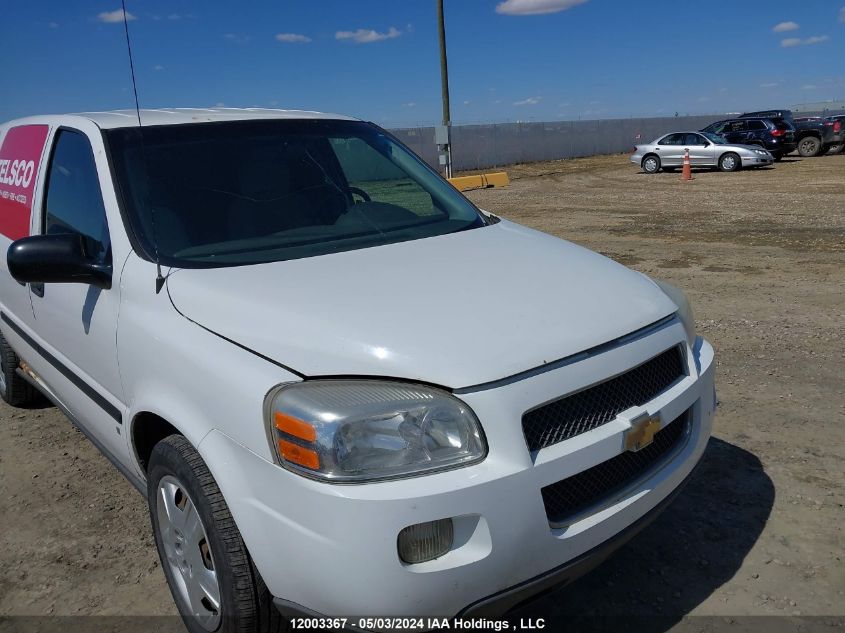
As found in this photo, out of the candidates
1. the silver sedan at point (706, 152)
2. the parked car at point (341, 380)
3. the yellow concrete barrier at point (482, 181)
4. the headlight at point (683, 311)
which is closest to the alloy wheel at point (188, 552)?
the parked car at point (341, 380)

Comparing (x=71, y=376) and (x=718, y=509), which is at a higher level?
(x=71, y=376)

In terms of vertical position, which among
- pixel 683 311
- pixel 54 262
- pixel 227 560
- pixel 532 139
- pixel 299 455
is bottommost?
pixel 227 560

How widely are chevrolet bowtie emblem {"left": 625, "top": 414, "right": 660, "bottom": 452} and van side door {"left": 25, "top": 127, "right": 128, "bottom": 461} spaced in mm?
1834

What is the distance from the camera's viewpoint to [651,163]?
25.0m

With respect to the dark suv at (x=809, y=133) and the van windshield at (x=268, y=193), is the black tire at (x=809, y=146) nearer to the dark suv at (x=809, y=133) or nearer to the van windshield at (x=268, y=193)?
the dark suv at (x=809, y=133)

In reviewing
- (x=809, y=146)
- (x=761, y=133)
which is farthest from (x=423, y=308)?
(x=809, y=146)

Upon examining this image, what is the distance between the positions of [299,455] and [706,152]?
80.1 ft

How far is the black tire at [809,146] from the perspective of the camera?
28312 mm

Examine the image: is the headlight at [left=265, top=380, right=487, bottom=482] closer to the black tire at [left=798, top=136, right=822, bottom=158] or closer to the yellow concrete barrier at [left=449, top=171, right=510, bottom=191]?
the yellow concrete barrier at [left=449, top=171, right=510, bottom=191]

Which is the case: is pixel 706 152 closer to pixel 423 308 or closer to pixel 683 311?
pixel 683 311

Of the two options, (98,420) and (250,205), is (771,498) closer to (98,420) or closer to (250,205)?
(250,205)

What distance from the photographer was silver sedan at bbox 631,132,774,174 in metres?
23.4

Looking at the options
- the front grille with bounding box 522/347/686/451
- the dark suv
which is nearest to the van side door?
the front grille with bounding box 522/347/686/451

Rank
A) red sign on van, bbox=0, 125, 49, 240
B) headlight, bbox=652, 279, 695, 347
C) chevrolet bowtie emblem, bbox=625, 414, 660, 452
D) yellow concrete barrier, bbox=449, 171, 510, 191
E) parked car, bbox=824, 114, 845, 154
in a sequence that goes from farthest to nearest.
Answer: parked car, bbox=824, 114, 845, 154 → yellow concrete barrier, bbox=449, 171, 510, 191 → red sign on van, bbox=0, 125, 49, 240 → headlight, bbox=652, 279, 695, 347 → chevrolet bowtie emblem, bbox=625, 414, 660, 452
